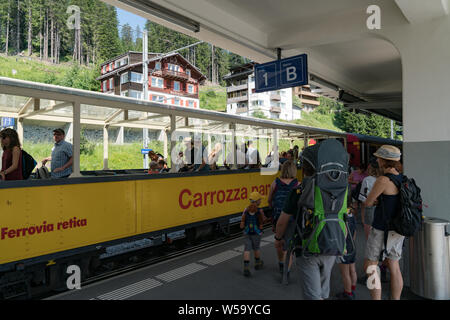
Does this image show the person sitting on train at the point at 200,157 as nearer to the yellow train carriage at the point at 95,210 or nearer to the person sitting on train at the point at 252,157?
the yellow train carriage at the point at 95,210

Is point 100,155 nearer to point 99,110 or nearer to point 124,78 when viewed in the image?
point 99,110

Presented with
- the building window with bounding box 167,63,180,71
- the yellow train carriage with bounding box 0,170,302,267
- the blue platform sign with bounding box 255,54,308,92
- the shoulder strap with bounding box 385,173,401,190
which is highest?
the building window with bounding box 167,63,180,71

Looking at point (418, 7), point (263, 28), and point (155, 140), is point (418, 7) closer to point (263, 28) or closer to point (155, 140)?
point (263, 28)

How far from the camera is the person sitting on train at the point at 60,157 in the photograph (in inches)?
173

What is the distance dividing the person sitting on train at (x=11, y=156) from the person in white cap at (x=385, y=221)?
411 cm

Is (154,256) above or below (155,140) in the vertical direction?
below

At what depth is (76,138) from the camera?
452 cm

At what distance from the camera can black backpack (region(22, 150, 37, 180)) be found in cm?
417

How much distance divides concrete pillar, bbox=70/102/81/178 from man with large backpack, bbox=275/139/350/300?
3.10 metres

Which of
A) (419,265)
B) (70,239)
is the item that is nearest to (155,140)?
(70,239)

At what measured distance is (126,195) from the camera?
16.1 ft

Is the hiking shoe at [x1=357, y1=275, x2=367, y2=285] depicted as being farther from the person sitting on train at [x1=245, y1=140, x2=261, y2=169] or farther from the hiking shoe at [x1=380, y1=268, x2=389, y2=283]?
the person sitting on train at [x1=245, y1=140, x2=261, y2=169]

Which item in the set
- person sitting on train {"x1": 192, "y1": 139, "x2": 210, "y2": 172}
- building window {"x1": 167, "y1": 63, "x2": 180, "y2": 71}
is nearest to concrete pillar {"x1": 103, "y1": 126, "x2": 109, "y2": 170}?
person sitting on train {"x1": 192, "y1": 139, "x2": 210, "y2": 172}

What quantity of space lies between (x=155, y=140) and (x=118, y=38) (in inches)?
→ 2824
